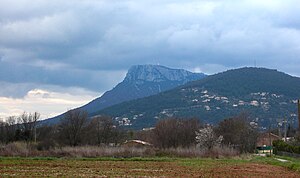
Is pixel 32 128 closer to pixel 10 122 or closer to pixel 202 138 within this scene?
pixel 10 122

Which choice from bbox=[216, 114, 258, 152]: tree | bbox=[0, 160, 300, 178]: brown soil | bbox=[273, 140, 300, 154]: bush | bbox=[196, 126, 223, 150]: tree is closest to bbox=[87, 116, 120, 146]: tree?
bbox=[196, 126, 223, 150]: tree

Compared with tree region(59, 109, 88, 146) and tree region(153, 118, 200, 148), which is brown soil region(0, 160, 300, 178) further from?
tree region(153, 118, 200, 148)

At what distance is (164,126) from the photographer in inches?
4301

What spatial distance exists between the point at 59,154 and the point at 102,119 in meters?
41.0

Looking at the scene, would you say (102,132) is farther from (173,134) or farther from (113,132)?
(173,134)

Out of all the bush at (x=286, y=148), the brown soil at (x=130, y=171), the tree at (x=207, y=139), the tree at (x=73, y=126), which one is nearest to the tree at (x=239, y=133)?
the tree at (x=207, y=139)

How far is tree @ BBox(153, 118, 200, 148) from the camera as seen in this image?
108 metres

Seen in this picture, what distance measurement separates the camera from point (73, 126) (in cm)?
10719

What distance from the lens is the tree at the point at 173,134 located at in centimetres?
10775

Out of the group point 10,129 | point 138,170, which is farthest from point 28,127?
point 138,170

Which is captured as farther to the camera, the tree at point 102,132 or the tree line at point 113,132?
the tree at point 102,132

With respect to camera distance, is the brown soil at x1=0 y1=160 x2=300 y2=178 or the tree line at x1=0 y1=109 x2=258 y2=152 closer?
the brown soil at x1=0 y1=160 x2=300 y2=178

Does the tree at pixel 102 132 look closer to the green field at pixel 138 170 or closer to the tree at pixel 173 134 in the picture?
the tree at pixel 173 134

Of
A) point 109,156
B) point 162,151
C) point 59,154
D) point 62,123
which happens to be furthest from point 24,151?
point 62,123
